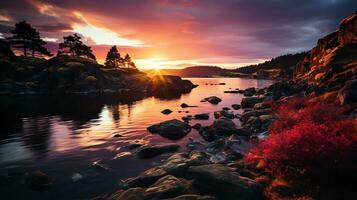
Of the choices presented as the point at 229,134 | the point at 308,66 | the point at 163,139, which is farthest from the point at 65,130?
the point at 308,66

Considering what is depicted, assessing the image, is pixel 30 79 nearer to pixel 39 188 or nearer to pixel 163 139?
pixel 163 139

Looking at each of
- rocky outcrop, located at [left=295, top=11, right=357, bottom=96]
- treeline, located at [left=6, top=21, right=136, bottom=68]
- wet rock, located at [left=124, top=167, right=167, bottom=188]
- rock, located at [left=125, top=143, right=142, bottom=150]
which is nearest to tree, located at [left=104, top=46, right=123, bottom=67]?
treeline, located at [left=6, top=21, right=136, bottom=68]

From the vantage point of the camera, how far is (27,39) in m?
136

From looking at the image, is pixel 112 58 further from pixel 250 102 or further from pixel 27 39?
pixel 250 102

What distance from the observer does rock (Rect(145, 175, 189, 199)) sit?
1427 cm

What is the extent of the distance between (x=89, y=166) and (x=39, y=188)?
505cm

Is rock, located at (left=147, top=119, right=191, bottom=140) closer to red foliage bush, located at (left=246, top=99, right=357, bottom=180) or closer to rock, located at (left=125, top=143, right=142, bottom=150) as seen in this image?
rock, located at (left=125, top=143, right=142, bottom=150)

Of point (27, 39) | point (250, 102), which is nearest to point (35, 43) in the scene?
point (27, 39)

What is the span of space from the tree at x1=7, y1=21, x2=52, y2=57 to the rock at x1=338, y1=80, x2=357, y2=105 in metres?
143

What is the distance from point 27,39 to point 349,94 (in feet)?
479

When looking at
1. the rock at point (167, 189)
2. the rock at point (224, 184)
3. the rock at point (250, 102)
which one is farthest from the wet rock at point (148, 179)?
the rock at point (250, 102)

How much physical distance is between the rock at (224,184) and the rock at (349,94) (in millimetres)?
26273

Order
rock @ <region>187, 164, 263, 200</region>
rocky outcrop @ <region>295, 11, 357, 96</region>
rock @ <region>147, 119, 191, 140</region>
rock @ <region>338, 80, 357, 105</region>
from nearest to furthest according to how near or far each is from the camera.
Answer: rock @ <region>187, 164, 263, 200</region>
rock @ <region>338, 80, 357, 105</region>
rock @ <region>147, 119, 191, 140</region>
rocky outcrop @ <region>295, 11, 357, 96</region>

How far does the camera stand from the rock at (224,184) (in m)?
14.9
